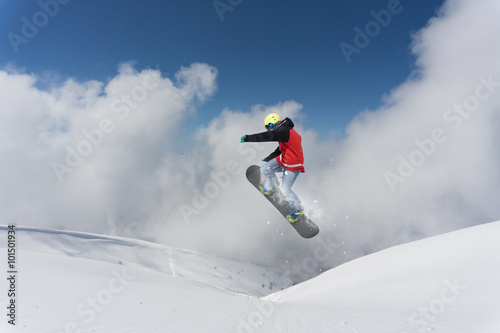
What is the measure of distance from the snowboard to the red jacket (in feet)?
3.31

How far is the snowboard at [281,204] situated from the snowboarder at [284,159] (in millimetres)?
198

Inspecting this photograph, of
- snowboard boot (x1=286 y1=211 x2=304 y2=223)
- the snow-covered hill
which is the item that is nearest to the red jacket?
snowboard boot (x1=286 y1=211 x2=304 y2=223)

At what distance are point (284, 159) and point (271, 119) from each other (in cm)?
169

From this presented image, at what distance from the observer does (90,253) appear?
82.7 m

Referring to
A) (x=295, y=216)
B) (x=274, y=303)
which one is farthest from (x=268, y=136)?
(x=274, y=303)

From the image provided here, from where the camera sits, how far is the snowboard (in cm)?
873

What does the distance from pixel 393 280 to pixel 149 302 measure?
1185cm

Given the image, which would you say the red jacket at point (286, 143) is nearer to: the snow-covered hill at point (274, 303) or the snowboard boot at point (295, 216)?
the snowboard boot at point (295, 216)

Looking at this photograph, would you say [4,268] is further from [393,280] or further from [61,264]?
[393,280]

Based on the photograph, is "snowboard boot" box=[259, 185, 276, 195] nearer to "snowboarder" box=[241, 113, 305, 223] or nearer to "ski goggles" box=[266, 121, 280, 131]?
"snowboarder" box=[241, 113, 305, 223]

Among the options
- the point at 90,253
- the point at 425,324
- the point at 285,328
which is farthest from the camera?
the point at 90,253

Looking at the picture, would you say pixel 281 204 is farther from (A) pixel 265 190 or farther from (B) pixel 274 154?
(B) pixel 274 154

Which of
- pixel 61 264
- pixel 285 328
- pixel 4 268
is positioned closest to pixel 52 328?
pixel 285 328

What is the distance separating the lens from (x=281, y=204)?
8.73 metres
